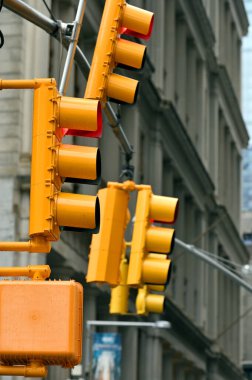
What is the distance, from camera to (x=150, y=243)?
17.5 metres

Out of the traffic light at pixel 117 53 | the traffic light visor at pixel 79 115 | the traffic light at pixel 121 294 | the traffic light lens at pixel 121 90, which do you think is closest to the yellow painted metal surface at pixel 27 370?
the traffic light visor at pixel 79 115

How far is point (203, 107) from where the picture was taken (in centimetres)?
6253


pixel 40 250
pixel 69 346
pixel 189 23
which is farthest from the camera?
pixel 189 23

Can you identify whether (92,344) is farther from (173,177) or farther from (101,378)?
(173,177)

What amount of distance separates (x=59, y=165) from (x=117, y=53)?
249 centimetres

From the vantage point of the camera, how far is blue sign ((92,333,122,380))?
37.0 meters

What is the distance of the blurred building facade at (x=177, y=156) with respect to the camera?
30.6 metres

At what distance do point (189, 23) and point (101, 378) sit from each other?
2492 centimetres

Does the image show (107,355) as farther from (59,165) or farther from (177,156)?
(59,165)

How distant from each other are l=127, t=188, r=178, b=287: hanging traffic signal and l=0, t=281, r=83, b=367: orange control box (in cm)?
739

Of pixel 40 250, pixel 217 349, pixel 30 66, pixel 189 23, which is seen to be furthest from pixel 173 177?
pixel 40 250

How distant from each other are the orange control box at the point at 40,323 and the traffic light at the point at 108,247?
5972 millimetres

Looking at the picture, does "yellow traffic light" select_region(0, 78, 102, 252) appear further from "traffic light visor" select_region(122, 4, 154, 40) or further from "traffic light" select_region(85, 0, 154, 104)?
"traffic light visor" select_region(122, 4, 154, 40)

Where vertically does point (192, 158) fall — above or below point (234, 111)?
below
